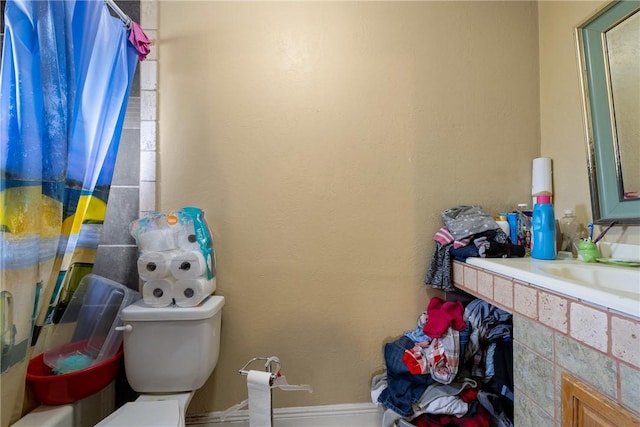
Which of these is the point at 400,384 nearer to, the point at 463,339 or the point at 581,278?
the point at 463,339

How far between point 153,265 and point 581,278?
59.8 inches

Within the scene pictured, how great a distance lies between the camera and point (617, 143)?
1.05 m

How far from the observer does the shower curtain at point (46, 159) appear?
74 centimetres

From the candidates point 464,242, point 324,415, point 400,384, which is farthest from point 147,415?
point 464,242

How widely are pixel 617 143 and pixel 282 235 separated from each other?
52.5 inches

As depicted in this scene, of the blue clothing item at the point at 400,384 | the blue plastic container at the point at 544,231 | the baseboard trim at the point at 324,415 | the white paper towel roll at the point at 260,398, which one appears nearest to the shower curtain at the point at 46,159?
the white paper towel roll at the point at 260,398

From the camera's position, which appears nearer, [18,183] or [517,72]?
[18,183]

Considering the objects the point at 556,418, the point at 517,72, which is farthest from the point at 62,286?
the point at 517,72

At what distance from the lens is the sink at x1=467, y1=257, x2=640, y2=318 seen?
622 mm

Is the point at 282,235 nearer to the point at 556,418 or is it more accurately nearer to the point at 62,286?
the point at 62,286

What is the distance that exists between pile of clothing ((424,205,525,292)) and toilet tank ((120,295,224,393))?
0.99 m

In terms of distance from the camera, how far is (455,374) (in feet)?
3.68

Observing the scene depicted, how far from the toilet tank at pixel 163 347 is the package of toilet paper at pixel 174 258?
0.05m

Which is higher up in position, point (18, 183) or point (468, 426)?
point (18, 183)
